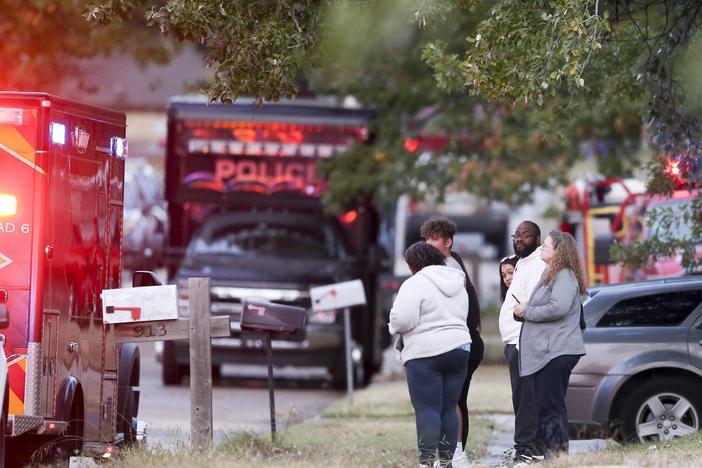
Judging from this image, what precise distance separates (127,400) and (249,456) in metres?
1.49

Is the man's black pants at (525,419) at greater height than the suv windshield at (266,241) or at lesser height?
lesser

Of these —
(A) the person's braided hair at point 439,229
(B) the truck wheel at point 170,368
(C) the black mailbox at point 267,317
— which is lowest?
(B) the truck wheel at point 170,368

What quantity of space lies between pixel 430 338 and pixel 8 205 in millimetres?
2853

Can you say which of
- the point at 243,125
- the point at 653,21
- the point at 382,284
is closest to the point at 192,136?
the point at 243,125

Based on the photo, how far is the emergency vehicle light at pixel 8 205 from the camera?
32.1 ft

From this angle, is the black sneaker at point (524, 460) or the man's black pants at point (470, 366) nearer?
the black sneaker at point (524, 460)

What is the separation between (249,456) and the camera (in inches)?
420

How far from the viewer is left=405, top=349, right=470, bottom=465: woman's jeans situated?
33.7 ft

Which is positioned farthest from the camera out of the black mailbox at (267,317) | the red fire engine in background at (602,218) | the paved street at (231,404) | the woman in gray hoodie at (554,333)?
the red fire engine in background at (602,218)

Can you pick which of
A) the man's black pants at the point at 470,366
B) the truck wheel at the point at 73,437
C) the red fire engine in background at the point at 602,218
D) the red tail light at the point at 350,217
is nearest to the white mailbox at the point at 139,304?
the truck wheel at the point at 73,437

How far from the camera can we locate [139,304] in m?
10.7

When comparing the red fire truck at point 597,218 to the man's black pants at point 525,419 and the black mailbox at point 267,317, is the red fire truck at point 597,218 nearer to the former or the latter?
the black mailbox at point 267,317

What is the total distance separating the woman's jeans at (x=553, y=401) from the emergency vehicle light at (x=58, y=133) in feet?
11.6

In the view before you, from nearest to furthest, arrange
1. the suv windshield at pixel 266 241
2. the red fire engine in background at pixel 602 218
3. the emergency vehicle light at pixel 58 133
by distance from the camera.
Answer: the emergency vehicle light at pixel 58 133
the red fire engine in background at pixel 602 218
the suv windshield at pixel 266 241
